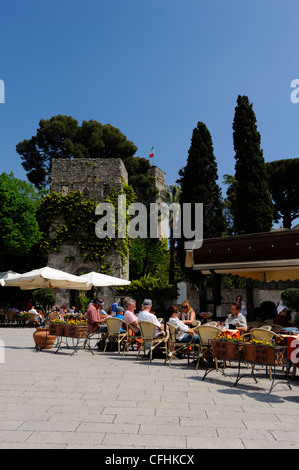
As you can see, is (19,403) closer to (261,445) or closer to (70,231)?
(261,445)

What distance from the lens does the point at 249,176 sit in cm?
2398

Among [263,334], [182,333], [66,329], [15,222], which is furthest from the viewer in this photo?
[15,222]

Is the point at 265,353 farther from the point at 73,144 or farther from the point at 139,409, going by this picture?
the point at 73,144

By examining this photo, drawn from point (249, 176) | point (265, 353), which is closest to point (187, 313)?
point (265, 353)

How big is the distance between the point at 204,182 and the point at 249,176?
13.5 feet

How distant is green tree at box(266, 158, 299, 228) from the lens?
3534 centimetres

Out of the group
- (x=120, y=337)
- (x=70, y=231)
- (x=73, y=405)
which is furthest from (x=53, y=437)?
(x=70, y=231)

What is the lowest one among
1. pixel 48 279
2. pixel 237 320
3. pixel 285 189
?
pixel 237 320

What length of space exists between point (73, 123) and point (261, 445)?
40671 millimetres

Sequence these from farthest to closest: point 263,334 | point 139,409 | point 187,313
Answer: point 187,313
point 263,334
point 139,409

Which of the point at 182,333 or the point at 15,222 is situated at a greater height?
the point at 15,222

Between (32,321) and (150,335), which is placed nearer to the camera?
(150,335)

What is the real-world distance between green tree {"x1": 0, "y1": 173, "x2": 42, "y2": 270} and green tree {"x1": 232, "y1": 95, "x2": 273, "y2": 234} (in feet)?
42.8
